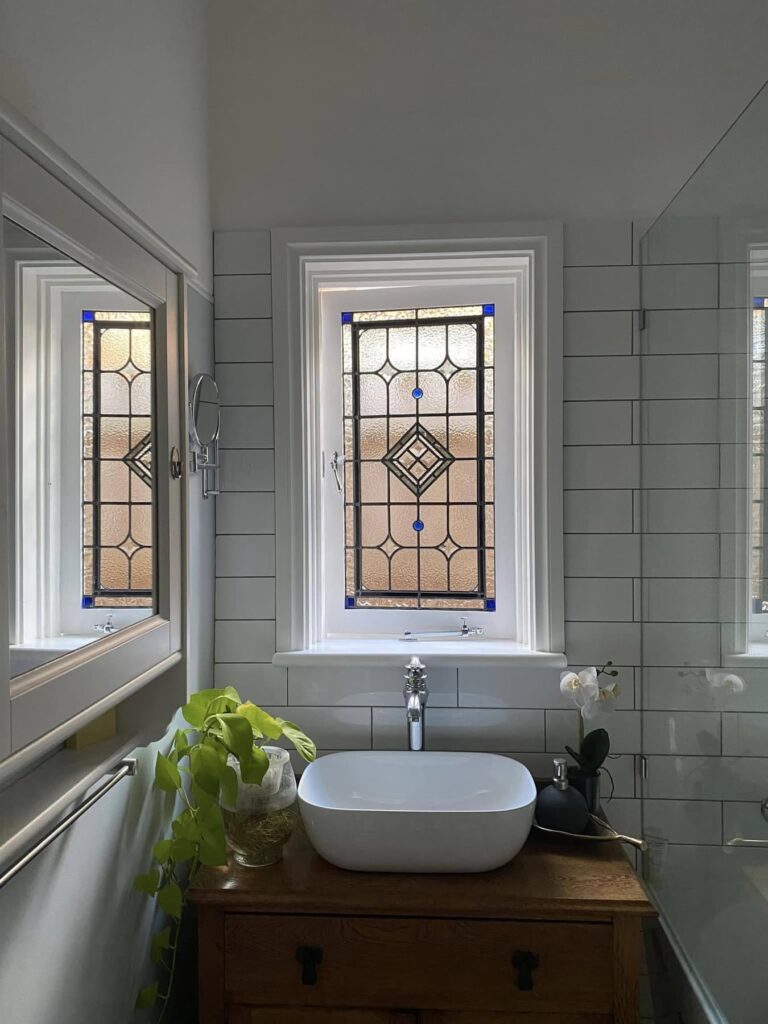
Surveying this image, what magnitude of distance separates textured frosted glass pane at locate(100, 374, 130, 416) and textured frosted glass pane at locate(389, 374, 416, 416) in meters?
0.77

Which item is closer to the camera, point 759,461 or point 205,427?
point 759,461

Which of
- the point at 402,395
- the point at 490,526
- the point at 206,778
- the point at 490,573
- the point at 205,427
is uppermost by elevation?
the point at 402,395

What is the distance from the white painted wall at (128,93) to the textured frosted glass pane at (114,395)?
302mm

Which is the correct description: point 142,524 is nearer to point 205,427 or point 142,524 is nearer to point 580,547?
point 205,427

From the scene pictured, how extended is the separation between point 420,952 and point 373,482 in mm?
1006

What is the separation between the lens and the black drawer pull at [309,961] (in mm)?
1146

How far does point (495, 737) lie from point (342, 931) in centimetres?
55

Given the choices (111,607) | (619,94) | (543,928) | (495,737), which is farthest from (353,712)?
(619,94)

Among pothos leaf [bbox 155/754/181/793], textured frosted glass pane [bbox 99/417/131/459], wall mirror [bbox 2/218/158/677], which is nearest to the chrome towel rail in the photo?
pothos leaf [bbox 155/754/181/793]

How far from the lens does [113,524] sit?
1.04 m

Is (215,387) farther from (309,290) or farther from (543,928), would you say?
(543,928)

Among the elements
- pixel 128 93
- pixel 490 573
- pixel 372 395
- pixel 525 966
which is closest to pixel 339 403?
pixel 372 395

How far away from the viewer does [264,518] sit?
160cm

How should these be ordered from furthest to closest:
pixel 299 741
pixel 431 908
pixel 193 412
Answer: pixel 193 412, pixel 299 741, pixel 431 908
